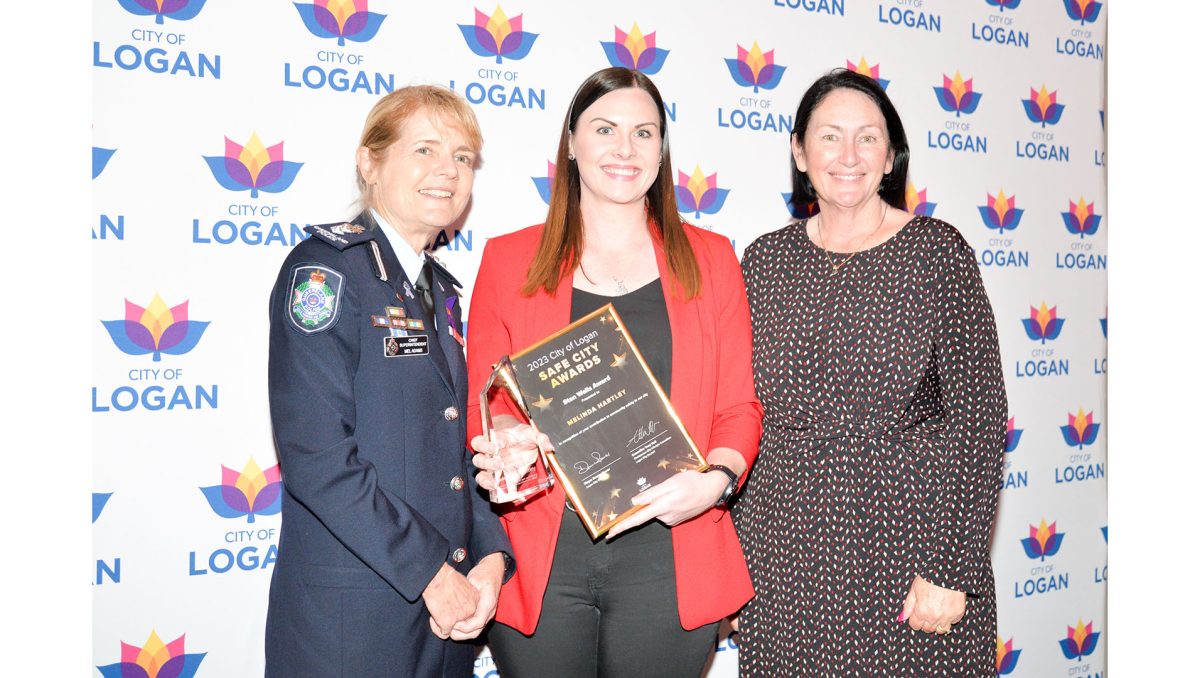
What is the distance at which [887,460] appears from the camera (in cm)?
208

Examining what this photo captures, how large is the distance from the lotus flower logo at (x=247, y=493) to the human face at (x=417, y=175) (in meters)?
1.20

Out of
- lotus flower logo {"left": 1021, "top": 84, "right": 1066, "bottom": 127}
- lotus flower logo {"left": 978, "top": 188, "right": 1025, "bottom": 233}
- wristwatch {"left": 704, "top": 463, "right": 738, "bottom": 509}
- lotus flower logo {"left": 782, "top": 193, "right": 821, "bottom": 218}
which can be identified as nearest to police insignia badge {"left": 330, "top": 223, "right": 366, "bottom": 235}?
wristwatch {"left": 704, "top": 463, "right": 738, "bottom": 509}

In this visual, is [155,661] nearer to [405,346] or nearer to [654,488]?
[405,346]

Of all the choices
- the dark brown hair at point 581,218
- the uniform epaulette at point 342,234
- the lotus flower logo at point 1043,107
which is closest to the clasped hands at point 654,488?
the dark brown hair at point 581,218

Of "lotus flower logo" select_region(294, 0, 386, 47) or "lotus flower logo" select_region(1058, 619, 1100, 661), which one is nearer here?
"lotus flower logo" select_region(294, 0, 386, 47)

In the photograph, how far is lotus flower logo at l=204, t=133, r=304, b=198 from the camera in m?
2.65

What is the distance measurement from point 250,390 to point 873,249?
2.05 m

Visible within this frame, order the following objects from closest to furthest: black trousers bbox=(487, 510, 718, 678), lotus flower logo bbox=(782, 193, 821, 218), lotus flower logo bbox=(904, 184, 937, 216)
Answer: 1. black trousers bbox=(487, 510, 718, 678)
2. lotus flower logo bbox=(782, 193, 821, 218)
3. lotus flower logo bbox=(904, 184, 937, 216)

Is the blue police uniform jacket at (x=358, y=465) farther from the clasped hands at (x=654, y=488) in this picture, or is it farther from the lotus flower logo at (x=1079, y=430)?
the lotus flower logo at (x=1079, y=430)

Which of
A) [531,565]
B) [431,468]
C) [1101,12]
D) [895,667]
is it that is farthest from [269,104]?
[1101,12]

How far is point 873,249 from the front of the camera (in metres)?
2.18

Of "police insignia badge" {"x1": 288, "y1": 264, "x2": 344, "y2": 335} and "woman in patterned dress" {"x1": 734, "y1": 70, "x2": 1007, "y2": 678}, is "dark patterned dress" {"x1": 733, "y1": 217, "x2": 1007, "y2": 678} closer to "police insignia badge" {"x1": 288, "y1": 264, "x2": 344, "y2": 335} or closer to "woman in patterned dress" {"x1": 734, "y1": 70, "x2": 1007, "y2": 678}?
"woman in patterned dress" {"x1": 734, "y1": 70, "x2": 1007, "y2": 678}

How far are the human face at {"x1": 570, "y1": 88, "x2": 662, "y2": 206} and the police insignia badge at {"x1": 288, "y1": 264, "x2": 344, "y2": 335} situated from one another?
0.73m

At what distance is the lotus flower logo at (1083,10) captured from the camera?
394cm
